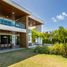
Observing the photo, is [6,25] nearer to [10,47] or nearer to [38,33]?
[10,47]

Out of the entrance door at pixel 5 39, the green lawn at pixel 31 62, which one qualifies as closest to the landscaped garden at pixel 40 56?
A: the green lawn at pixel 31 62

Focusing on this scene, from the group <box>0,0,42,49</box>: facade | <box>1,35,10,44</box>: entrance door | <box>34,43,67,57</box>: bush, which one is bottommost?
<box>34,43,67,57</box>: bush

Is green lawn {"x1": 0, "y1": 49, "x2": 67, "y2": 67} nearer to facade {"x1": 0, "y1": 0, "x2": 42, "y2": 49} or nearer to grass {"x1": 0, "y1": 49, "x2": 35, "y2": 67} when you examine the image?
grass {"x1": 0, "y1": 49, "x2": 35, "y2": 67}

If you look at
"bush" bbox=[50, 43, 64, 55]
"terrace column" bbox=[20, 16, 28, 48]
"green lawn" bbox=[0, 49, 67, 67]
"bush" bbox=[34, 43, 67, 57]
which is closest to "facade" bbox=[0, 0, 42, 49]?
"terrace column" bbox=[20, 16, 28, 48]

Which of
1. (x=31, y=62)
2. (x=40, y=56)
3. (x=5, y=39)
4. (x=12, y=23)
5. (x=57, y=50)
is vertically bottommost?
(x=31, y=62)

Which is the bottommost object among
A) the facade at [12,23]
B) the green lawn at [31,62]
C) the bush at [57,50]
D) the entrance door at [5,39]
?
the green lawn at [31,62]

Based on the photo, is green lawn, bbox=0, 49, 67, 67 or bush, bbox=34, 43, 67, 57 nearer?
green lawn, bbox=0, 49, 67, 67

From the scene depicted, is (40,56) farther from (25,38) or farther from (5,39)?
(5,39)

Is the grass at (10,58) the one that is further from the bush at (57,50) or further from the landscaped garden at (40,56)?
the bush at (57,50)

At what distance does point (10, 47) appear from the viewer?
71.4 ft

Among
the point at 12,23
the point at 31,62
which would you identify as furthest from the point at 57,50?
the point at 12,23

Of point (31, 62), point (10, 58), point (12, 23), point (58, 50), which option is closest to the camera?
point (31, 62)

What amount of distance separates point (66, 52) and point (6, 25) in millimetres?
8167

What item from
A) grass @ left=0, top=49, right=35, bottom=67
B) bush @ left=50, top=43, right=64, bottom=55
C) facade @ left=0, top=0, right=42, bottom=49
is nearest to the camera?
grass @ left=0, top=49, right=35, bottom=67
